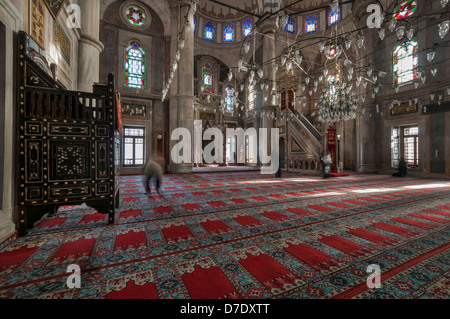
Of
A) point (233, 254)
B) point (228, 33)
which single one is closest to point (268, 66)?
point (228, 33)

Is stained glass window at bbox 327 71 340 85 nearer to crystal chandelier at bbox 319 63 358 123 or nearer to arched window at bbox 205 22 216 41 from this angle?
crystal chandelier at bbox 319 63 358 123

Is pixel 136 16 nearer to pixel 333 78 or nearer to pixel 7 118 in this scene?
pixel 7 118

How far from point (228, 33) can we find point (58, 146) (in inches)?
725

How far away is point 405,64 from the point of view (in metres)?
9.55

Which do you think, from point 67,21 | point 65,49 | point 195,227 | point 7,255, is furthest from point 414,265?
point 67,21

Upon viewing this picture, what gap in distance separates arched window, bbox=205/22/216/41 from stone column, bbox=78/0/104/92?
12556mm

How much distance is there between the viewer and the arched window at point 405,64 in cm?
906

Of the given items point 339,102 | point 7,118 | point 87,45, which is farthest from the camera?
point 339,102

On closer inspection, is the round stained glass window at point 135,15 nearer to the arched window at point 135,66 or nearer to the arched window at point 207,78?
the arched window at point 135,66

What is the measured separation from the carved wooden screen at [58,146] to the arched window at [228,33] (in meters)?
17.2

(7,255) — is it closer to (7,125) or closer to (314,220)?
(7,125)

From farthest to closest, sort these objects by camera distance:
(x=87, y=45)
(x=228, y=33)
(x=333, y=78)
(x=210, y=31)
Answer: (x=228, y=33) < (x=210, y=31) < (x=333, y=78) < (x=87, y=45)

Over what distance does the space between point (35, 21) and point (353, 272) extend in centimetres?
489

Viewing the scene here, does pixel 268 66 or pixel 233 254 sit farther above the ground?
pixel 268 66
